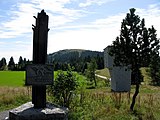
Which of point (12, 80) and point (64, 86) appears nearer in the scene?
point (64, 86)

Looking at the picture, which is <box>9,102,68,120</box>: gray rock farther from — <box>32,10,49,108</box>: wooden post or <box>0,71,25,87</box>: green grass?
<box>0,71,25,87</box>: green grass

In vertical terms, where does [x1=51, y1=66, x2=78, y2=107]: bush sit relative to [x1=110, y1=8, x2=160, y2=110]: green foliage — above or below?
below

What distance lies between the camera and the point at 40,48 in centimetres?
Result: 1127

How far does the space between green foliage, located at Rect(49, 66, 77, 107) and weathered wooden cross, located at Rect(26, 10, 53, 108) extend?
399 centimetres

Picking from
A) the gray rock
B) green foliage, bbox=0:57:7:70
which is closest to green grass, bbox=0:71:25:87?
the gray rock

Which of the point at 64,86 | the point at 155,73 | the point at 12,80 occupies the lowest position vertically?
the point at 12,80

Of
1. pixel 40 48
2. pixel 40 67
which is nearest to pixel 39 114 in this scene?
pixel 40 67

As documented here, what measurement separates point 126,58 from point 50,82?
10210 mm

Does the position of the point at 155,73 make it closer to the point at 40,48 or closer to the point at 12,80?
the point at 12,80

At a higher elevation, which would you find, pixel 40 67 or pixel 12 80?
pixel 40 67

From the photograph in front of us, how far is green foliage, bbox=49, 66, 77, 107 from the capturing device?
1521 centimetres

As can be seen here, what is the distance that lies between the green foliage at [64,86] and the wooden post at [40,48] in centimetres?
401

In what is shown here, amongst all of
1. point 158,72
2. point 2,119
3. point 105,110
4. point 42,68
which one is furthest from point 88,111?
point 158,72

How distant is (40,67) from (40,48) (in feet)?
2.34
